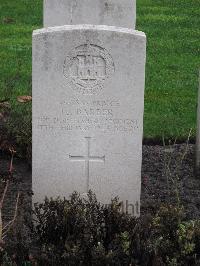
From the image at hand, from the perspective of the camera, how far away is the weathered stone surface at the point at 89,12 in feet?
33.5

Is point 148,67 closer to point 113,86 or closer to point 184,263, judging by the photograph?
point 113,86

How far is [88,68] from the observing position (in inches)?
259

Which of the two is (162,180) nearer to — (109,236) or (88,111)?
(88,111)

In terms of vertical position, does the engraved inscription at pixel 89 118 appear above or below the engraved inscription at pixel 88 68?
below

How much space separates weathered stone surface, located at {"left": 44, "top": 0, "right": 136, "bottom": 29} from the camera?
10203mm

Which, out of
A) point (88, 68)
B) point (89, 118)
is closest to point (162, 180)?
point (89, 118)

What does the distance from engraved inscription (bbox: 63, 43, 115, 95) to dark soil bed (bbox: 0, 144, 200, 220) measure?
3.79ft

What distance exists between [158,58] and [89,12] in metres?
2.98

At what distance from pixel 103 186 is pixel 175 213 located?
971mm

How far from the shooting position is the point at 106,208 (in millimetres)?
6262

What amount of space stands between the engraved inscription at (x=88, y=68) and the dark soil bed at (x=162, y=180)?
3.79 feet

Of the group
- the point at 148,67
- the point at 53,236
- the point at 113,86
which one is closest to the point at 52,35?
the point at 113,86

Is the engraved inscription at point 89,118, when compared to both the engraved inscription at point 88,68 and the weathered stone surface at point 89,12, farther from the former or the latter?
the weathered stone surface at point 89,12

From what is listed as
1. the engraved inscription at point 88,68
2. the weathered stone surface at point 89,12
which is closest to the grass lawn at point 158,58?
the weathered stone surface at point 89,12
